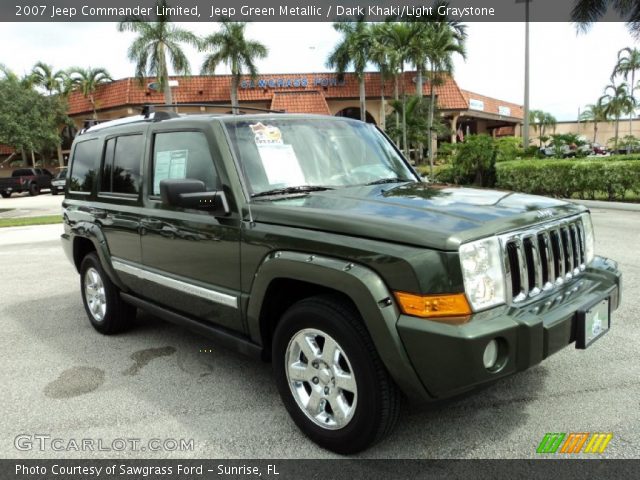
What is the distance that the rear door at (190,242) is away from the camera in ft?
11.0

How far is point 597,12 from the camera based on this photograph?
20.6 meters

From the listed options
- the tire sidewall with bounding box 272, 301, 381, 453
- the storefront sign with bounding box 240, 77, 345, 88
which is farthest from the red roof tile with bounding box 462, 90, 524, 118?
the tire sidewall with bounding box 272, 301, 381, 453

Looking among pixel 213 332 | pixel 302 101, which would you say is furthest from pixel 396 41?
pixel 213 332

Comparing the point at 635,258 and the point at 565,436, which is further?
the point at 635,258

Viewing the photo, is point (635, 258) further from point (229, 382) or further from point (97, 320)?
point (97, 320)

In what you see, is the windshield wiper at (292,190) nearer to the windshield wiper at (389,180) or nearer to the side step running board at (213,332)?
the windshield wiper at (389,180)

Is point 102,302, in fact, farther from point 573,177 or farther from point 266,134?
point 573,177

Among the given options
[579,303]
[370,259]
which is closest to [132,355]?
[370,259]

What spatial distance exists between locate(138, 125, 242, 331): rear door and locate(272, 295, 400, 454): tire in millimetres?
542

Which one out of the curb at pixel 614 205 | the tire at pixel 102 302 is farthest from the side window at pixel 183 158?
the curb at pixel 614 205

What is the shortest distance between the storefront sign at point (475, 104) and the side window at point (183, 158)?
39452 mm

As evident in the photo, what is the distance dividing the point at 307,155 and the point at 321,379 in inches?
61.0

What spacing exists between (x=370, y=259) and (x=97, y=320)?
3.58m

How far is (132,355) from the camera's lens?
4.52m
